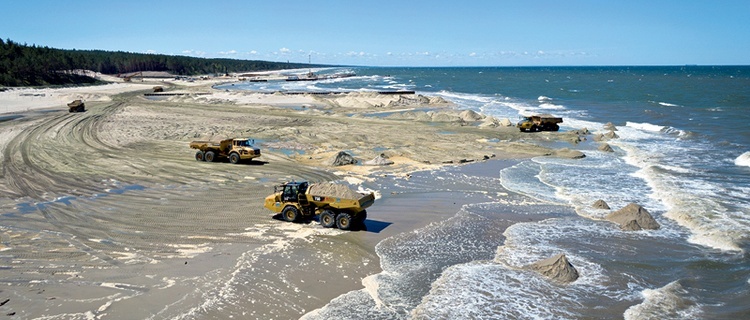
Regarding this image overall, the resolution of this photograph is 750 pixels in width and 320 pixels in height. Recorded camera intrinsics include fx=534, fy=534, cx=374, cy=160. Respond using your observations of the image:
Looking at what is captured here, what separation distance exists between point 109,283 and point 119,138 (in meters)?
28.6

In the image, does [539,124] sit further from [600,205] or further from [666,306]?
[666,306]

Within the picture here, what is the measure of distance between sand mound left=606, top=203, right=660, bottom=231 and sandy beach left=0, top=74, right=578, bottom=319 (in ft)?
15.2

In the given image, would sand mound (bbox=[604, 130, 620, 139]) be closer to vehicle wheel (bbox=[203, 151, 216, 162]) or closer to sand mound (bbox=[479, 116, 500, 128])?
sand mound (bbox=[479, 116, 500, 128])

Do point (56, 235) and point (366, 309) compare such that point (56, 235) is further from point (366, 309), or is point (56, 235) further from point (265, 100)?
point (265, 100)

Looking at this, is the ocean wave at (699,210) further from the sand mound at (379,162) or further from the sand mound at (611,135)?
the sand mound at (611,135)

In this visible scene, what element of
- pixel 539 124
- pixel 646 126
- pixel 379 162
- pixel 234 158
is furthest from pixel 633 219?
pixel 646 126

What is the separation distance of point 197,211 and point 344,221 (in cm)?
627

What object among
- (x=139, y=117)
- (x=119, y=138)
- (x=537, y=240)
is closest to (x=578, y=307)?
(x=537, y=240)

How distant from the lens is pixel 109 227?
18.6m

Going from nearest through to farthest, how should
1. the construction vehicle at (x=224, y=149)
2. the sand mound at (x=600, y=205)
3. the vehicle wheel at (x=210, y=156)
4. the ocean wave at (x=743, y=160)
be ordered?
1. the sand mound at (x=600, y=205)
2. the construction vehicle at (x=224, y=149)
3. the vehicle wheel at (x=210, y=156)
4. the ocean wave at (x=743, y=160)

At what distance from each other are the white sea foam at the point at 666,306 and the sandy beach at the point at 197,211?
19.7ft

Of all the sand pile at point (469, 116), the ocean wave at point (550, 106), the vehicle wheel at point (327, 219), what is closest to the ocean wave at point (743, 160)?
the sand pile at point (469, 116)

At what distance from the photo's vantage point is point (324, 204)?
1884cm

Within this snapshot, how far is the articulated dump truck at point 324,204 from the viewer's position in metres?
18.5
